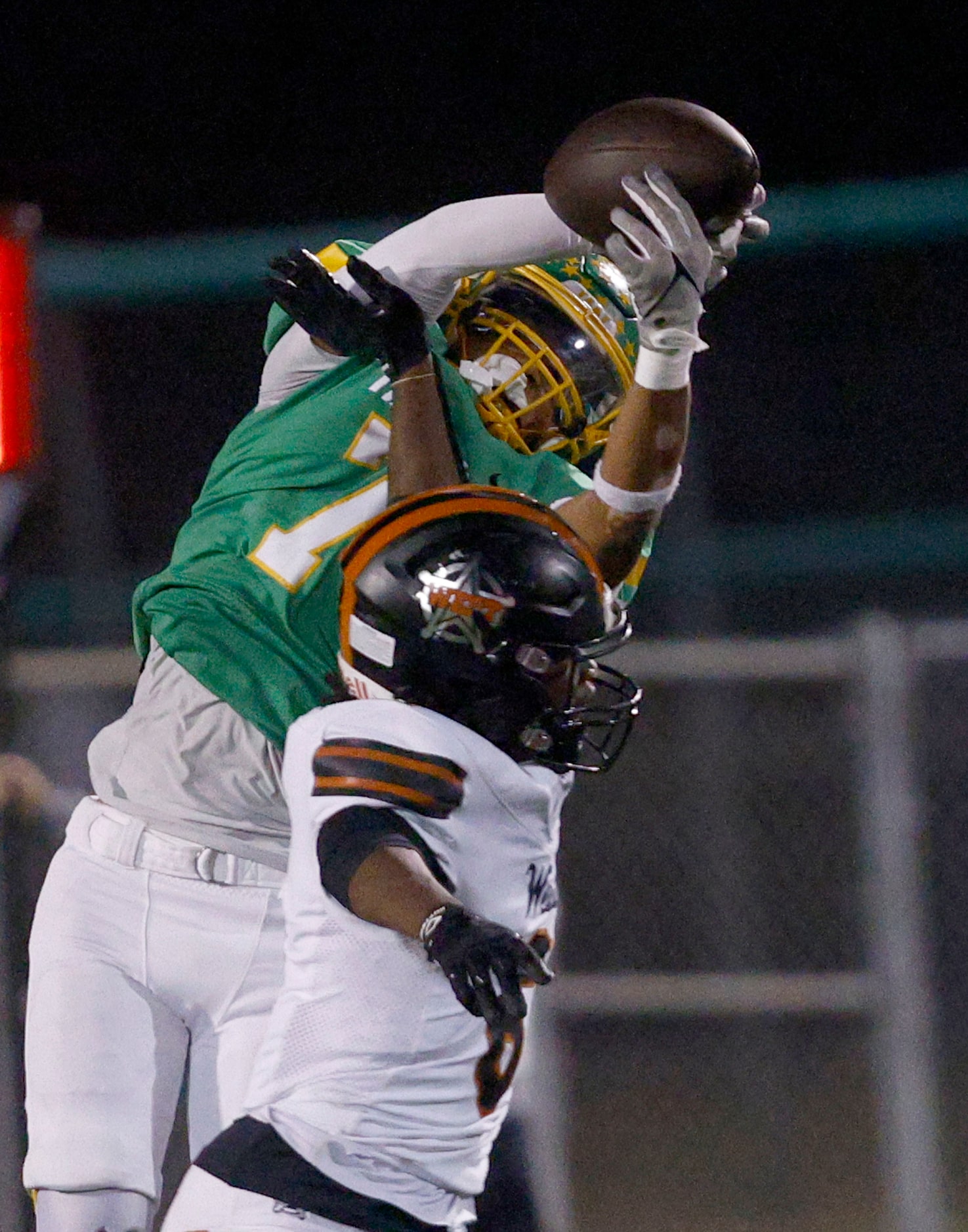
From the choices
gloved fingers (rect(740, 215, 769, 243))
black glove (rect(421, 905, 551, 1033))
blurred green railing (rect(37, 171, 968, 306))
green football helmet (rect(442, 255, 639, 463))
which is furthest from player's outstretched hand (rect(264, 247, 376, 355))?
blurred green railing (rect(37, 171, 968, 306))

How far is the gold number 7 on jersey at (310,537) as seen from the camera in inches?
60.6

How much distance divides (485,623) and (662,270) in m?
0.39

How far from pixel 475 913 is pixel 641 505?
0.51m

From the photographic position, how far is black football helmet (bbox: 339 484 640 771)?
3.82ft

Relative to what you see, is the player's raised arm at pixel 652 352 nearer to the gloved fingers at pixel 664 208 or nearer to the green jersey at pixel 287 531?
the gloved fingers at pixel 664 208

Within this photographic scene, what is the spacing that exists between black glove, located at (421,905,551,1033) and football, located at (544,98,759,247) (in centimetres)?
71

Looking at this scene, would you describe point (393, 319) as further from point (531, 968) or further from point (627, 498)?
point (531, 968)

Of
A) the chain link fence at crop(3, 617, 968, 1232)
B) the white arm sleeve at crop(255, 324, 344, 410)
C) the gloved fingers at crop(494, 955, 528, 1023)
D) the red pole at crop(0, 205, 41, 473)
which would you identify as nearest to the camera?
the gloved fingers at crop(494, 955, 528, 1023)

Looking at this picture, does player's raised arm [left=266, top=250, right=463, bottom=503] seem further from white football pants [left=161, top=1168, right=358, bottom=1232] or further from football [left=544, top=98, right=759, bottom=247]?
white football pants [left=161, top=1168, right=358, bottom=1232]

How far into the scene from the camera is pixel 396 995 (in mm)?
1073

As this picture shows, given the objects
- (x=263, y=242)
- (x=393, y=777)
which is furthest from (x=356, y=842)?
(x=263, y=242)

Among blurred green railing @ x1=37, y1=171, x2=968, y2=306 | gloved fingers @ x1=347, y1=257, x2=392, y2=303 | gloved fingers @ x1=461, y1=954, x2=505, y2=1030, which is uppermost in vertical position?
blurred green railing @ x1=37, y1=171, x2=968, y2=306

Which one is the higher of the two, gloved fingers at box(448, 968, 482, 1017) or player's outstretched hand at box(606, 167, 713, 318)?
player's outstretched hand at box(606, 167, 713, 318)

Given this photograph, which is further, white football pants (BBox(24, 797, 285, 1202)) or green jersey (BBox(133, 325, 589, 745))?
green jersey (BBox(133, 325, 589, 745))
